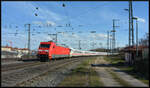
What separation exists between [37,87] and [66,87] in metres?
1.47

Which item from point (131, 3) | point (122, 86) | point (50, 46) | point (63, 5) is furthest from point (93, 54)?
point (122, 86)

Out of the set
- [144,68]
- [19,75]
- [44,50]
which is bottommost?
[19,75]

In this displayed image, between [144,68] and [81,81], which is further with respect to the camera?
[144,68]

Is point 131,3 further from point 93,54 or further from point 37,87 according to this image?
point 93,54

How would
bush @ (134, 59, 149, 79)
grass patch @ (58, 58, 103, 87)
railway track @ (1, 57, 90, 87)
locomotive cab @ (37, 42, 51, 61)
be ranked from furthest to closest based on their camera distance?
locomotive cab @ (37, 42, 51, 61), bush @ (134, 59, 149, 79), railway track @ (1, 57, 90, 87), grass patch @ (58, 58, 103, 87)

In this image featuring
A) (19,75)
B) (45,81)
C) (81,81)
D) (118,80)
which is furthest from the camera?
(19,75)

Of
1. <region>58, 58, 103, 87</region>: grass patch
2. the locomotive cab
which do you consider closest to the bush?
<region>58, 58, 103, 87</region>: grass patch

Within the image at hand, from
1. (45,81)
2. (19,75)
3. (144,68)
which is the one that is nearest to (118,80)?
(45,81)

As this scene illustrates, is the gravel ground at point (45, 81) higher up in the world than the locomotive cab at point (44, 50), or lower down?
lower down

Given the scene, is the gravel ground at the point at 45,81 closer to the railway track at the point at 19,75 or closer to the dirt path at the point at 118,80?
the railway track at the point at 19,75

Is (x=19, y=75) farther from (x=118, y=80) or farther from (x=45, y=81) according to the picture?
(x=118, y=80)

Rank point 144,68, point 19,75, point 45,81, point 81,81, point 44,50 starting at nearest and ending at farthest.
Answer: point 81,81 → point 45,81 → point 19,75 → point 144,68 → point 44,50

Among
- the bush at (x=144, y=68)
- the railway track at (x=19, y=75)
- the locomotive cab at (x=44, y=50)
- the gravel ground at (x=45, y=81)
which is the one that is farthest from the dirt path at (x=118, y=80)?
the locomotive cab at (x=44, y=50)

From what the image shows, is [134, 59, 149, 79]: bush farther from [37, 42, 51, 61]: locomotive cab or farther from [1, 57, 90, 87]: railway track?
[37, 42, 51, 61]: locomotive cab
